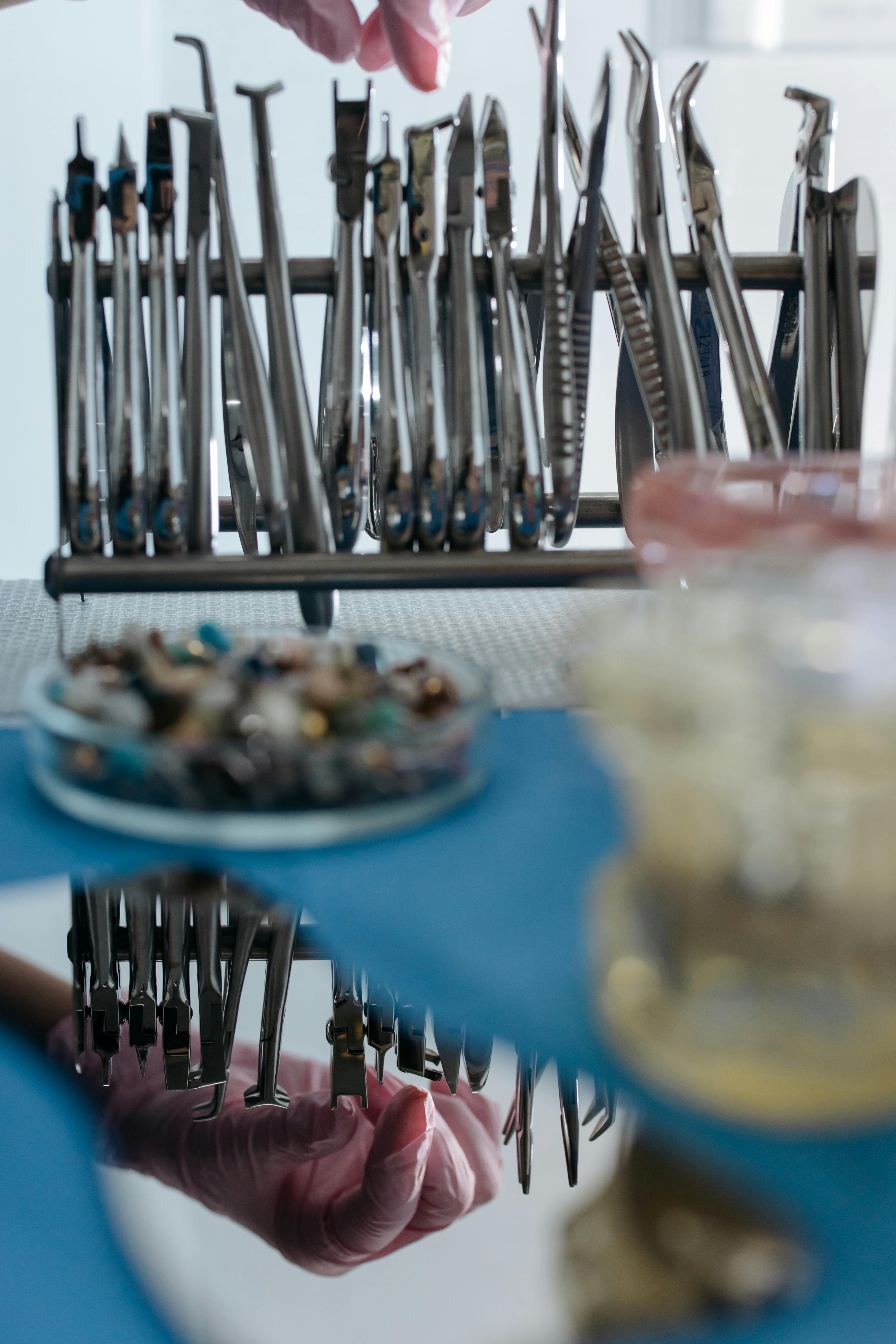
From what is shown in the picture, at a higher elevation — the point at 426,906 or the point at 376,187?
the point at 376,187

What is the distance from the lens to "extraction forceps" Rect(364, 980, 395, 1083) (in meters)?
0.21

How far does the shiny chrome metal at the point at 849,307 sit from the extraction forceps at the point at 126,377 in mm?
262

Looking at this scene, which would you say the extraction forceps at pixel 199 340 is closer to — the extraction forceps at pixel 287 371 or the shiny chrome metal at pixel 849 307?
the extraction forceps at pixel 287 371

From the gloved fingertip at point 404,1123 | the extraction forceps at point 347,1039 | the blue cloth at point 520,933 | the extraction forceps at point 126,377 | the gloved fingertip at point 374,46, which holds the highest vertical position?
the gloved fingertip at point 374,46

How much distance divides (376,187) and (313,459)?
0.34 feet

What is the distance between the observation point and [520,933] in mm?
224

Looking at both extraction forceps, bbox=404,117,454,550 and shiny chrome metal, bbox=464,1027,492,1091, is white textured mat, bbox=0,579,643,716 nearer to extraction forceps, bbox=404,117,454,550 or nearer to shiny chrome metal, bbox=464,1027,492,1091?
extraction forceps, bbox=404,117,454,550

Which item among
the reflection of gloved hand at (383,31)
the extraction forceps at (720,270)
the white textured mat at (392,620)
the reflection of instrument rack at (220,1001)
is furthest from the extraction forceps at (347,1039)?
the reflection of gloved hand at (383,31)

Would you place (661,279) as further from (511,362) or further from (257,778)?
(257,778)

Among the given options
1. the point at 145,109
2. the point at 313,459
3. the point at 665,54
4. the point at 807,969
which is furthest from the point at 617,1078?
the point at 145,109

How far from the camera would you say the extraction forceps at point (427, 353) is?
39 cm

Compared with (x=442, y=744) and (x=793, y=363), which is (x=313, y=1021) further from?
(x=793, y=363)

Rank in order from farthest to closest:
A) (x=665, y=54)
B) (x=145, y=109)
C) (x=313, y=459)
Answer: (x=145, y=109), (x=665, y=54), (x=313, y=459)

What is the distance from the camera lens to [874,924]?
0.19 metres
